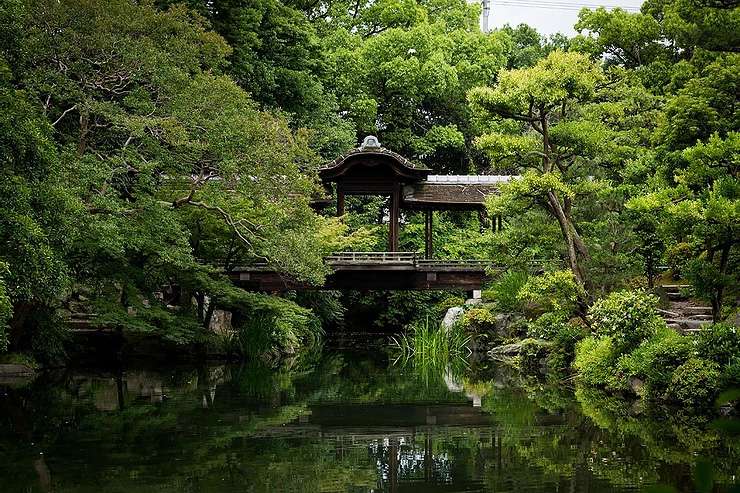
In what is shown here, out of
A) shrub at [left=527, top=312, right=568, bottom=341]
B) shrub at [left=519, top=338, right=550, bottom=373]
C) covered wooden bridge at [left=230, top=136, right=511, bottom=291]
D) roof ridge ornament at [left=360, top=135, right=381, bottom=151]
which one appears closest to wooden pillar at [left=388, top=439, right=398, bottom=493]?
shrub at [left=527, top=312, right=568, bottom=341]

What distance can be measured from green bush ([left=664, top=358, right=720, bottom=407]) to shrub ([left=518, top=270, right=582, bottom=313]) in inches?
172

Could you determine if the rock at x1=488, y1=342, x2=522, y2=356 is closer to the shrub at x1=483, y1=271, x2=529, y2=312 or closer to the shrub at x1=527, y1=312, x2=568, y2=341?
the shrub at x1=483, y1=271, x2=529, y2=312

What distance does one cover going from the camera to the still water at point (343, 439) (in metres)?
7.00

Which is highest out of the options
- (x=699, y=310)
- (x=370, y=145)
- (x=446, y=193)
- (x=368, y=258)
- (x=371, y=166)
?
(x=370, y=145)

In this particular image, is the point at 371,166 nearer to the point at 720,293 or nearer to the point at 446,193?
the point at 446,193

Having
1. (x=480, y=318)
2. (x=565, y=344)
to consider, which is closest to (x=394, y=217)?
(x=480, y=318)

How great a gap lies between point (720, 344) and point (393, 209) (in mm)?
14657

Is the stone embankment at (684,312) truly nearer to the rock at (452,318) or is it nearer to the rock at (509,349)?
the rock at (509,349)

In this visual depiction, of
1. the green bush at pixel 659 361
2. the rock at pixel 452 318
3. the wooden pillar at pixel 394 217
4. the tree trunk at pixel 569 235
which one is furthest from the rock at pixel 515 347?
the wooden pillar at pixel 394 217

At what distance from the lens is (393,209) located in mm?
25234

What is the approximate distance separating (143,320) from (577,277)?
28.8ft

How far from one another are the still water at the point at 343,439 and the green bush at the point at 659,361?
Answer: 501 millimetres

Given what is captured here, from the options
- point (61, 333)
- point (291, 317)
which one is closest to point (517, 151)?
point (291, 317)

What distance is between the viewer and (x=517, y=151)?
53.5ft
